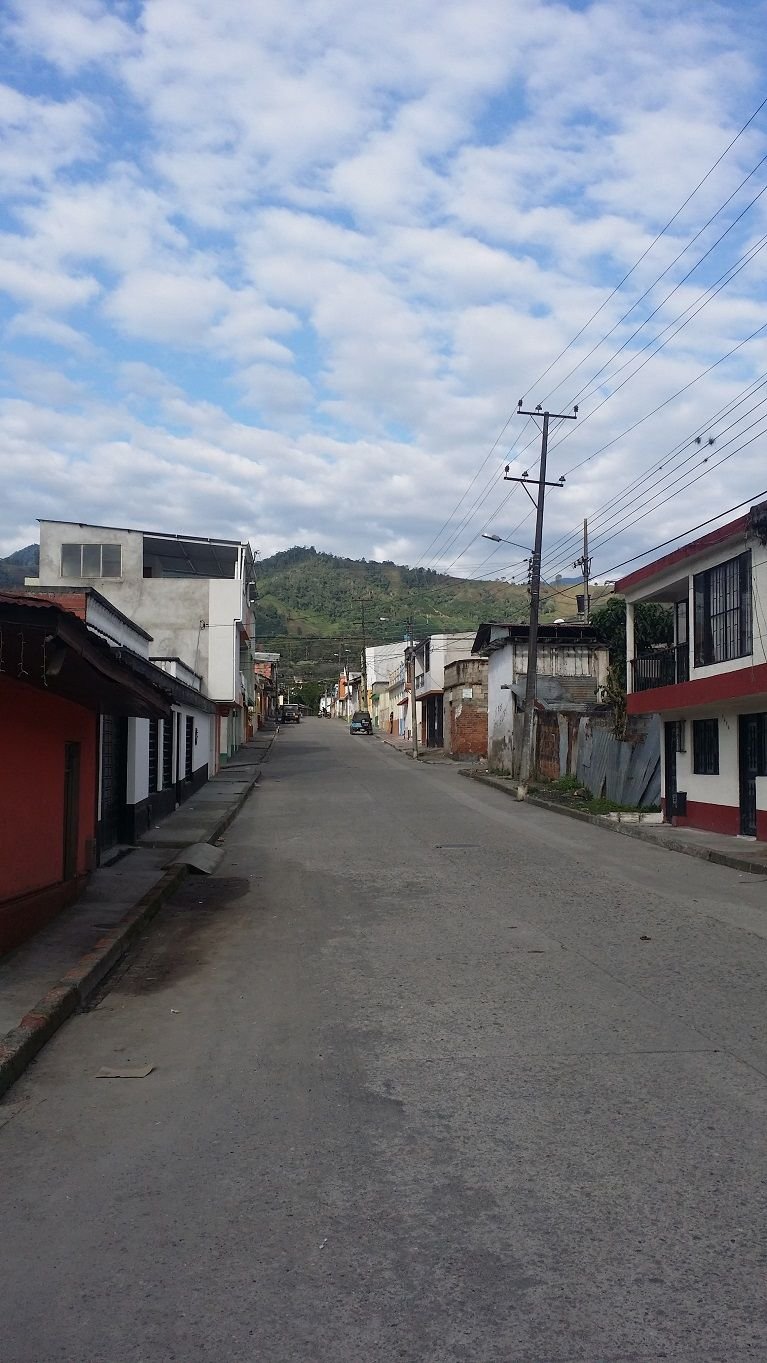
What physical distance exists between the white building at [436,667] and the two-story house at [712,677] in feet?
110

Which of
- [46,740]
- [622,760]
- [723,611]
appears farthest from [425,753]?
[46,740]

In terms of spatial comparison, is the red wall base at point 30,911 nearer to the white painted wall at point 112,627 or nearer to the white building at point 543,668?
the white painted wall at point 112,627

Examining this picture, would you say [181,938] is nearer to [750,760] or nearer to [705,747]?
[750,760]

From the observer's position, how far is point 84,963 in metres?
8.59

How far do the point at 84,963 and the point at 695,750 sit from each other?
16.3 meters

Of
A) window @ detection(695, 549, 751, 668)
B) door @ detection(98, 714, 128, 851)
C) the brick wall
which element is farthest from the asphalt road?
the brick wall

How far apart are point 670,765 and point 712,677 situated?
202 inches

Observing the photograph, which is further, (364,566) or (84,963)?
(364,566)

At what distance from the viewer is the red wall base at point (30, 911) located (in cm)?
892

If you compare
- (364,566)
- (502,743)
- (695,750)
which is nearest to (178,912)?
(695,750)

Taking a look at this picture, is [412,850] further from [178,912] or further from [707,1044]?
[707,1044]

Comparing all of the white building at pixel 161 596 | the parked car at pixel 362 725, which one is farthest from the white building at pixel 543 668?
the parked car at pixel 362 725

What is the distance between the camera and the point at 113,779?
56.3 feet

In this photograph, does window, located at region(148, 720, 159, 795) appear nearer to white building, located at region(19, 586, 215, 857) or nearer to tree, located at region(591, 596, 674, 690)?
white building, located at region(19, 586, 215, 857)
